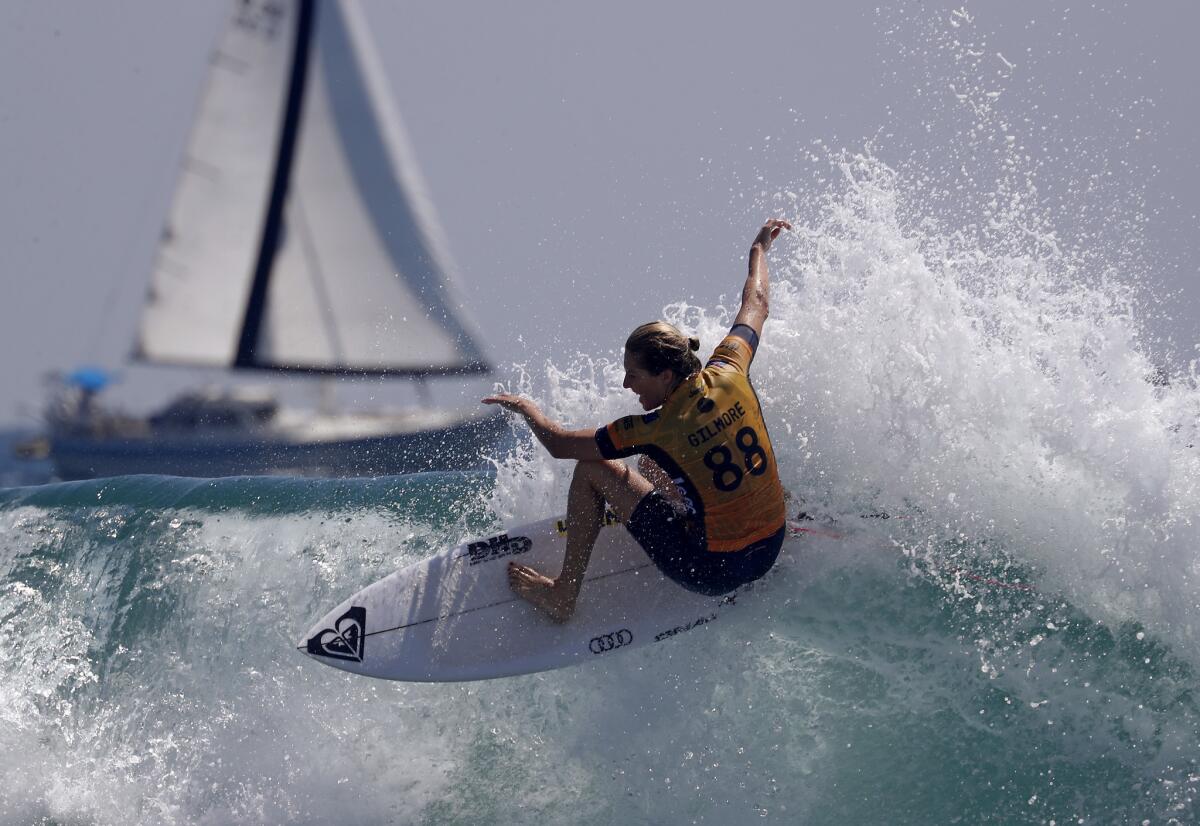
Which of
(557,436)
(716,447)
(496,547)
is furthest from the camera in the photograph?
(496,547)

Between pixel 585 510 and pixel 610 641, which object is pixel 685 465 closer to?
pixel 585 510

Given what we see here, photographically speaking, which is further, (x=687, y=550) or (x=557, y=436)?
(x=687, y=550)

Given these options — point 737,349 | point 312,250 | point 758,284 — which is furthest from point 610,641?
point 312,250

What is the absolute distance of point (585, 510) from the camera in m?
4.23

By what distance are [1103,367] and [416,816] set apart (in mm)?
3751

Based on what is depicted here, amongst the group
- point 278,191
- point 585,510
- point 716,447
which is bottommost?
point 278,191

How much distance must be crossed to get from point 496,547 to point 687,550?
41.7 inches

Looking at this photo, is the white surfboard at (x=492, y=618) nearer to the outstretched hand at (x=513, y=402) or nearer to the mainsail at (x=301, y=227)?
the outstretched hand at (x=513, y=402)

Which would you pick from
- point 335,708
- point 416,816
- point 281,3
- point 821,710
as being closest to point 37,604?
point 335,708

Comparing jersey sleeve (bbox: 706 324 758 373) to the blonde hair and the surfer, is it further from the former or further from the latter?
the blonde hair

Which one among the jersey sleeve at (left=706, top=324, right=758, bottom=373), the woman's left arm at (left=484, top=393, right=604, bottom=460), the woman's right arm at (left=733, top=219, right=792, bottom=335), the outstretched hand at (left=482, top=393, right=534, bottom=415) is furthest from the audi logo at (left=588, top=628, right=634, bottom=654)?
the woman's right arm at (left=733, top=219, right=792, bottom=335)

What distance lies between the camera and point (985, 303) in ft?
17.0

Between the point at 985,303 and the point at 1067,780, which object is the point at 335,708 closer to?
the point at 1067,780

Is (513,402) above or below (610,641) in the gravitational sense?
above
